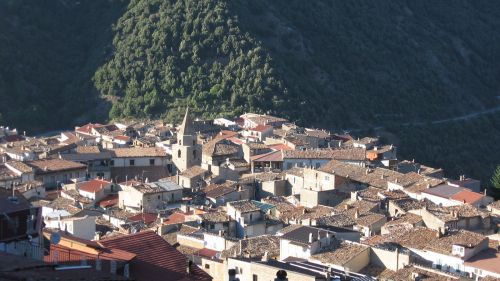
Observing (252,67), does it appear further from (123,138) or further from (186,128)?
(186,128)

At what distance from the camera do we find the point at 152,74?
70625 millimetres

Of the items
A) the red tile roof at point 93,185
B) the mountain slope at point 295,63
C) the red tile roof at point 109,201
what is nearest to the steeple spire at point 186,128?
the red tile roof at point 93,185

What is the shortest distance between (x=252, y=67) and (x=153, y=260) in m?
51.7

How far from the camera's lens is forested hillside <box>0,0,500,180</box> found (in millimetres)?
67812

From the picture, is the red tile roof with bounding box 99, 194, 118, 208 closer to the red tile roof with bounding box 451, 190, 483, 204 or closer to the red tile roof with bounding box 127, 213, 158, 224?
the red tile roof with bounding box 127, 213, 158, 224

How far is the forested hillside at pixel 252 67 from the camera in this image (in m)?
67.8

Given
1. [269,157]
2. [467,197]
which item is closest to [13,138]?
[269,157]

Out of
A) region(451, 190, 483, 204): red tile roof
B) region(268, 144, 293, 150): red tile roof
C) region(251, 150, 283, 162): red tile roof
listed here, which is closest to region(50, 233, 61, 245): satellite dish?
region(451, 190, 483, 204): red tile roof

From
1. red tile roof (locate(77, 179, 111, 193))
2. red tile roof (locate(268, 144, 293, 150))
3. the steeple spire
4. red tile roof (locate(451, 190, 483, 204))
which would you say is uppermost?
the steeple spire

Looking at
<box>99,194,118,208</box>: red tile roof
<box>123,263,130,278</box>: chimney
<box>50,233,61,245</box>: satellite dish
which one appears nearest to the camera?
<box>123,263,130,278</box>: chimney

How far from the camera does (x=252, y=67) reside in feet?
227

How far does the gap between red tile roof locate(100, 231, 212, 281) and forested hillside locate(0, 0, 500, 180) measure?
144ft

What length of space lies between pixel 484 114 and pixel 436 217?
47.6 metres

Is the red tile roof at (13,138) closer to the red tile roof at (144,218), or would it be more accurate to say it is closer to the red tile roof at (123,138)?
the red tile roof at (123,138)
